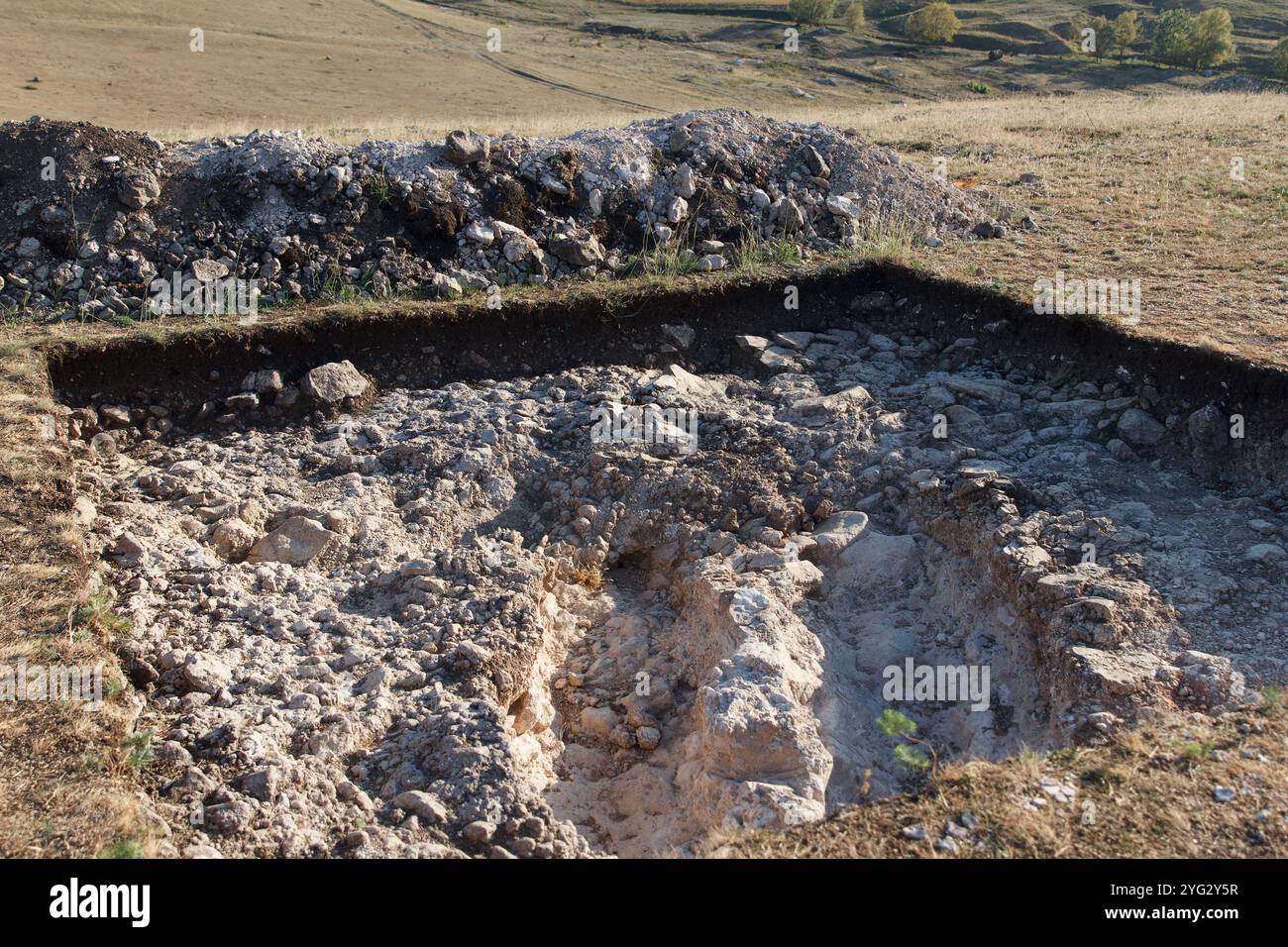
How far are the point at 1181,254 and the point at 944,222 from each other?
2084 millimetres

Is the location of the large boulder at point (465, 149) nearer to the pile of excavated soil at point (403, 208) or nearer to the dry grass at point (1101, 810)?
the pile of excavated soil at point (403, 208)

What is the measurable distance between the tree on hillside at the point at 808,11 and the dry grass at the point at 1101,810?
4431 cm

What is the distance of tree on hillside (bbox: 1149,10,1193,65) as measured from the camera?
Answer: 118 feet

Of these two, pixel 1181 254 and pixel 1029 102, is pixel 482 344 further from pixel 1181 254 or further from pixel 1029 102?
pixel 1029 102

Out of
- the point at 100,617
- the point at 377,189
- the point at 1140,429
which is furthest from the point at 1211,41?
the point at 100,617

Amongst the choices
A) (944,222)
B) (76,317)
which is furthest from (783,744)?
(944,222)

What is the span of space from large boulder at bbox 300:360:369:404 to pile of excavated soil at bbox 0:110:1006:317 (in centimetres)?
102

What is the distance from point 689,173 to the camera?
352 inches

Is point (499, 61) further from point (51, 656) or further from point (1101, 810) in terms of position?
point (1101, 810)

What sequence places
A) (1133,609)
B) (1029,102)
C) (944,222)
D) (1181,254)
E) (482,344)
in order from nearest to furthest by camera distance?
1. (1133,609)
2. (482,344)
3. (1181,254)
4. (944,222)
5. (1029,102)

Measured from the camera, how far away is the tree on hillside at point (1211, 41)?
35.1 metres

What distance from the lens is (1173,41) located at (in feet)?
118

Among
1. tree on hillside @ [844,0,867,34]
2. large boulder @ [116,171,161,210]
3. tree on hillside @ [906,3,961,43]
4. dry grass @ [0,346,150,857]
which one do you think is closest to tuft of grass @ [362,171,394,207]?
large boulder @ [116,171,161,210]

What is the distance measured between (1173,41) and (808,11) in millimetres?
14898
